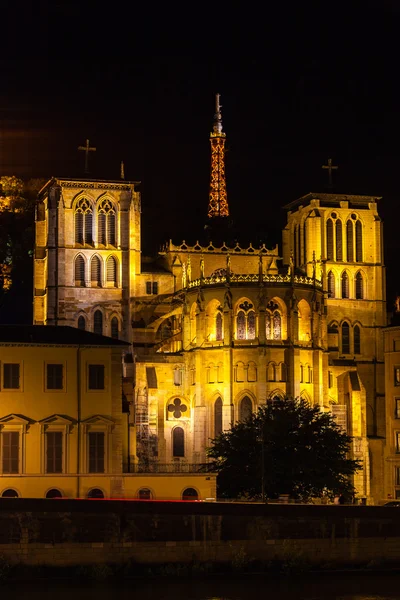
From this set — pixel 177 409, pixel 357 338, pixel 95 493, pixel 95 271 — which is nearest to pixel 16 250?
pixel 95 271

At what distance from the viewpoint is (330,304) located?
140 m

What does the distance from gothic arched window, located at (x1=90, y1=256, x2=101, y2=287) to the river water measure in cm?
5505

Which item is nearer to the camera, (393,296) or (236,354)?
(236,354)

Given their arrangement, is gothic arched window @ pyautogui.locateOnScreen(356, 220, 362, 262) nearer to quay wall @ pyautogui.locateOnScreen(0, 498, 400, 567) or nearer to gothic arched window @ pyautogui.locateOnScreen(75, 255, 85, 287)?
gothic arched window @ pyautogui.locateOnScreen(75, 255, 85, 287)

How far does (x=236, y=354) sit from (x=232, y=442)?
16.0 metres

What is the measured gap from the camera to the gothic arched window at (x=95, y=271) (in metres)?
135

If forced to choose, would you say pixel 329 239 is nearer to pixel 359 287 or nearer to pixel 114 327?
pixel 359 287

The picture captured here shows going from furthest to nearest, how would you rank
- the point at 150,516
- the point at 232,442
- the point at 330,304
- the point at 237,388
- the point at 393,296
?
1. the point at 393,296
2. the point at 330,304
3. the point at 237,388
4. the point at 232,442
5. the point at 150,516

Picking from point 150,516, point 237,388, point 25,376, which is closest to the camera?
point 150,516

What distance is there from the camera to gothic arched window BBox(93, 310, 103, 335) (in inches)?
5305

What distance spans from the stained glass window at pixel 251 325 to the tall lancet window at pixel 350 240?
17711 millimetres

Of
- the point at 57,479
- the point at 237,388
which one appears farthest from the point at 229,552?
the point at 237,388

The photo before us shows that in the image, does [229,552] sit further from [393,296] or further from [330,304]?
[393,296]

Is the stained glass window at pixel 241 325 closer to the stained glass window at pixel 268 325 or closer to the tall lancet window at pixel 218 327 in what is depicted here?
the tall lancet window at pixel 218 327
